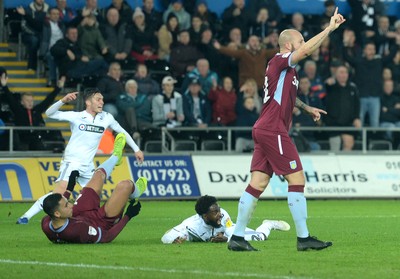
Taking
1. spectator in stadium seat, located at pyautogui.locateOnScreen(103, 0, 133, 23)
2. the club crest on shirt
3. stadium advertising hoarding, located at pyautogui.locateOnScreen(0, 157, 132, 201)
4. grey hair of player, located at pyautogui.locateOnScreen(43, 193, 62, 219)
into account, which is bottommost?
stadium advertising hoarding, located at pyautogui.locateOnScreen(0, 157, 132, 201)

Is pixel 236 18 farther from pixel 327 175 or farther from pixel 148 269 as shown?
pixel 148 269

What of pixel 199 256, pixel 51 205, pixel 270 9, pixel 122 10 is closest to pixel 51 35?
pixel 122 10

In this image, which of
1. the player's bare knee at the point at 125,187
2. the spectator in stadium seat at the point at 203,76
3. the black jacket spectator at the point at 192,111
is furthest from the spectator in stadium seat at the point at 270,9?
the player's bare knee at the point at 125,187

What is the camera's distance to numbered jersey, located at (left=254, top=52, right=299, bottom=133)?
514 inches

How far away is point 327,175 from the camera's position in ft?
82.8

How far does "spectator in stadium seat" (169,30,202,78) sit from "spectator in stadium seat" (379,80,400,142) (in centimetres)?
468

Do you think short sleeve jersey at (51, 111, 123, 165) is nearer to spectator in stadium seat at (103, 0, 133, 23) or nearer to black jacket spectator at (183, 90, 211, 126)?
black jacket spectator at (183, 90, 211, 126)

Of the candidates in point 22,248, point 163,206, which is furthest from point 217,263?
point 163,206

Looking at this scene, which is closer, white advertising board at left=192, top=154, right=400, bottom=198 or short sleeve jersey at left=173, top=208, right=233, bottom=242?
short sleeve jersey at left=173, top=208, right=233, bottom=242

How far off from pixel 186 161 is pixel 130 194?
9.92m

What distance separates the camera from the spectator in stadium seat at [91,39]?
2672 centimetres

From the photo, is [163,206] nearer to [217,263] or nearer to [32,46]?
[32,46]

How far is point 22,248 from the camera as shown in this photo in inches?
543

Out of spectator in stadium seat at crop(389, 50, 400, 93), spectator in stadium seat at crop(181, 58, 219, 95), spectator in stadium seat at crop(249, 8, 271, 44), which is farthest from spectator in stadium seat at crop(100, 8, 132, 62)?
spectator in stadium seat at crop(389, 50, 400, 93)
